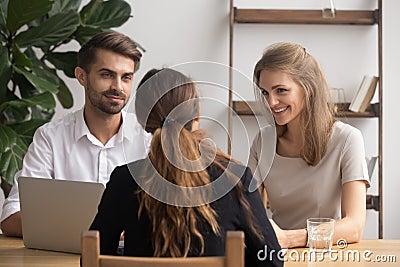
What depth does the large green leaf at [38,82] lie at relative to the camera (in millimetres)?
3367

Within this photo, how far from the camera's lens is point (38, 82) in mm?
3410

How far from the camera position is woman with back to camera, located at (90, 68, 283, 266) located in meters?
1.60

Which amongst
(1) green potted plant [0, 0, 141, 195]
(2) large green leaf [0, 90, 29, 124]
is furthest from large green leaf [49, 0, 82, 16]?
(2) large green leaf [0, 90, 29, 124]

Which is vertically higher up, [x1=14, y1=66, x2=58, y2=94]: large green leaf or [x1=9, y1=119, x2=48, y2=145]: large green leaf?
[x1=14, y1=66, x2=58, y2=94]: large green leaf

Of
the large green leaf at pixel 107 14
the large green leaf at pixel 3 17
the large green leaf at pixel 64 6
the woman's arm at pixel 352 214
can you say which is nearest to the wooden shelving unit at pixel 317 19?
the large green leaf at pixel 107 14

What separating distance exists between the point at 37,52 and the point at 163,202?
2682 millimetres

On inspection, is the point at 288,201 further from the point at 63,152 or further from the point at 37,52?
the point at 37,52

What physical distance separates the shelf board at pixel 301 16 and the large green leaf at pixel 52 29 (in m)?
0.94

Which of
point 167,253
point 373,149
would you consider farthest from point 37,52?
point 167,253

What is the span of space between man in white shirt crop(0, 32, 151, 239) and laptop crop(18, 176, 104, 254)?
0.47 m

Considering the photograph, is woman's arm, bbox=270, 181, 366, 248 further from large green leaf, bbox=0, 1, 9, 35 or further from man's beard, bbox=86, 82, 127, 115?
large green leaf, bbox=0, 1, 9, 35

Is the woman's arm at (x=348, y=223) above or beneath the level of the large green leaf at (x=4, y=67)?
beneath

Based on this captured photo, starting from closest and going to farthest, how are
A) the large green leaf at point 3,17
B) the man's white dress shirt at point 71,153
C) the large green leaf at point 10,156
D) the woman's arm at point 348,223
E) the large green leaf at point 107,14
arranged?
the woman's arm at point 348,223 → the man's white dress shirt at point 71,153 → the large green leaf at point 10,156 → the large green leaf at point 3,17 → the large green leaf at point 107,14

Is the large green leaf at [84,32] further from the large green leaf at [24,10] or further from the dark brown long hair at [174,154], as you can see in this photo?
the dark brown long hair at [174,154]
